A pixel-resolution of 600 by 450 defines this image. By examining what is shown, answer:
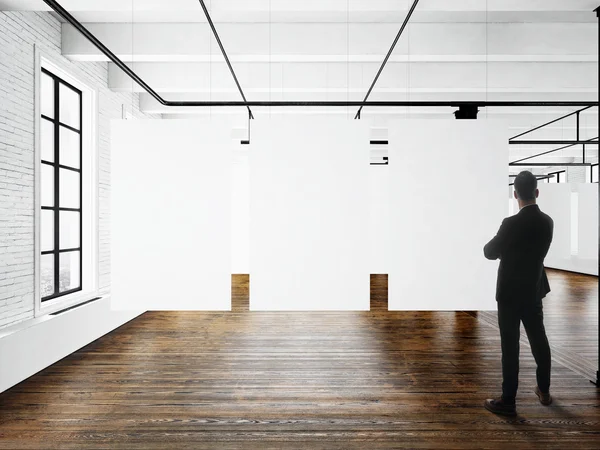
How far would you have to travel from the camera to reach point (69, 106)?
18.4 ft

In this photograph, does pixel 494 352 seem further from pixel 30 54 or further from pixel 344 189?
pixel 30 54

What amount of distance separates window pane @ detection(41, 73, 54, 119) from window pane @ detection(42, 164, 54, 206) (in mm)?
675

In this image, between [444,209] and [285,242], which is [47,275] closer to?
[285,242]

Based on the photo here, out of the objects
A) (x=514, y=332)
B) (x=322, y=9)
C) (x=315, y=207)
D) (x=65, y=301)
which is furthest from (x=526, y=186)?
(x=65, y=301)

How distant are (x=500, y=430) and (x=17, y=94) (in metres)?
5.44

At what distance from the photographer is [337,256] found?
3754 millimetres

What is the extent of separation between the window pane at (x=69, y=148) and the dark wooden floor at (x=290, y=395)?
2468 millimetres

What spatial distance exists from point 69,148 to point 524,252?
221 inches

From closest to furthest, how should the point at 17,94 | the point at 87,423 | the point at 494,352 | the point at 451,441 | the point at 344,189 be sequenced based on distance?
the point at 451,441
the point at 87,423
the point at 344,189
the point at 17,94
the point at 494,352

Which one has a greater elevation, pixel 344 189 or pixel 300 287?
pixel 344 189

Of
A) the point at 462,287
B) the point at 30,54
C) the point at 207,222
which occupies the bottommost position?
the point at 462,287

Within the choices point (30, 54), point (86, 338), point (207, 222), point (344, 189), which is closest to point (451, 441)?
point (344, 189)

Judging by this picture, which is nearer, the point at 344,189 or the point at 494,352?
the point at 344,189

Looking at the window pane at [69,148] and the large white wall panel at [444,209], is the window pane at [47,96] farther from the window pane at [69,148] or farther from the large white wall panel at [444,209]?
the large white wall panel at [444,209]
